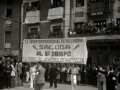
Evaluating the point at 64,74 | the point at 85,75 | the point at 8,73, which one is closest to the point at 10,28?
the point at 64,74

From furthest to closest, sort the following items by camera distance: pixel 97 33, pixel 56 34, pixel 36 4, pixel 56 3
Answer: pixel 36 4
pixel 56 3
pixel 56 34
pixel 97 33

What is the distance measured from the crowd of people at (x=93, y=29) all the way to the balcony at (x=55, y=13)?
2419mm

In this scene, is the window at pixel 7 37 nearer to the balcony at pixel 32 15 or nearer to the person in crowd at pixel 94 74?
the balcony at pixel 32 15

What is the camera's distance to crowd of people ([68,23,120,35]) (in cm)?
2114

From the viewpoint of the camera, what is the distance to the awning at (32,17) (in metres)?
27.9

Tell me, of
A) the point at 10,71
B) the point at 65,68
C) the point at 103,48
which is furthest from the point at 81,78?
the point at 10,71

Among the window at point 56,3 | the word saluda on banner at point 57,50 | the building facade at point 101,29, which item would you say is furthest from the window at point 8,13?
the word saluda on banner at point 57,50

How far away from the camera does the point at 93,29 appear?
22375 mm

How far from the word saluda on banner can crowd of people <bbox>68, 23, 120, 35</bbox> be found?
28.3 ft

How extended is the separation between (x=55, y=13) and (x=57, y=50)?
40.9 ft

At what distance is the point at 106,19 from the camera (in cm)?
2286

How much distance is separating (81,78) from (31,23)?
1071 centimetres

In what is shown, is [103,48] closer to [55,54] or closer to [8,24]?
[55,54]

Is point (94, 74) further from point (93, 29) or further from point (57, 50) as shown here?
point (57, 50)
